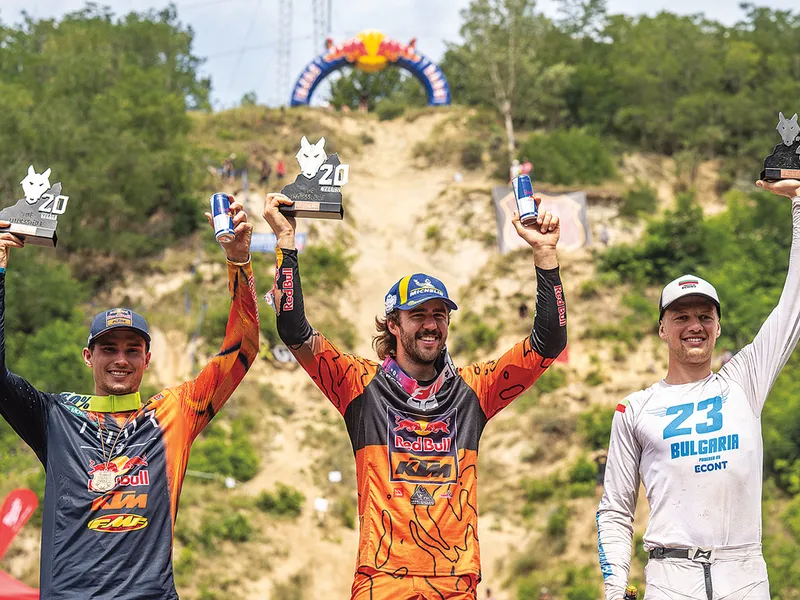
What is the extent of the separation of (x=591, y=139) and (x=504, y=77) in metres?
6.34

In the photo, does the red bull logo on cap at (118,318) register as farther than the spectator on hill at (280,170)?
No

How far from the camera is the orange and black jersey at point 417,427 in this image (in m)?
4.92

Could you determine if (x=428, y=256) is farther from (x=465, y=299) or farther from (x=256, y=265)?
(x=256, y=265)

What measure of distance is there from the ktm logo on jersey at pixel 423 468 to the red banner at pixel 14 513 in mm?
4742

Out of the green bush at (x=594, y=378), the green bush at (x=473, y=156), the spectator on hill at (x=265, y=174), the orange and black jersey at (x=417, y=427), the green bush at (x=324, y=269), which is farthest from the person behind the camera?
the green bush at (x=473, y=156)

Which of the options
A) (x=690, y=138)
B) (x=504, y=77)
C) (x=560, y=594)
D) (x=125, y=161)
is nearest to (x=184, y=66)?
(x=504, y=77)

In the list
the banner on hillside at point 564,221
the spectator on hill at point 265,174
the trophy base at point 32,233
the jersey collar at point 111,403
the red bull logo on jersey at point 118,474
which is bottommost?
the red bull logo on jersey at point 118,474

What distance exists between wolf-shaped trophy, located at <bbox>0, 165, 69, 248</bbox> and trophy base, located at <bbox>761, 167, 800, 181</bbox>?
3.39m

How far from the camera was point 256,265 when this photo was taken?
33.5m

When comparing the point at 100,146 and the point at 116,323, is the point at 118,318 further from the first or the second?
the point at 100,146

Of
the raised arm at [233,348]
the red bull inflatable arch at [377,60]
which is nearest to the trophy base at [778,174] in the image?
the raised arm at [233,348]

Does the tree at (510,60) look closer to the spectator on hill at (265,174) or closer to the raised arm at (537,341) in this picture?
the spectator on hill at (265,174)

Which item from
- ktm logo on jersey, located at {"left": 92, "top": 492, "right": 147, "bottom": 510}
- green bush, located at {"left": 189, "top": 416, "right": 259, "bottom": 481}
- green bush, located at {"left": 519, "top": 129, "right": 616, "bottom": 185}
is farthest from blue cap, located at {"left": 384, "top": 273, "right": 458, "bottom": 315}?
green bush, located at {"left": 519, "top": 129, "right": 616, "bottom": 185}

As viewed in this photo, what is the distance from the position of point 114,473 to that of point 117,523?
0.79 ft
